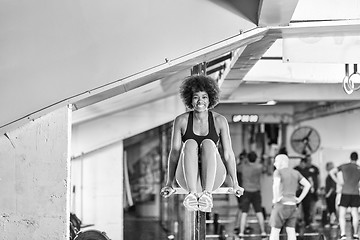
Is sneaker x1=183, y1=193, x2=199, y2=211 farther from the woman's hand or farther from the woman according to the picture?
the woman's hand

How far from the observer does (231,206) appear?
17031 millimetres

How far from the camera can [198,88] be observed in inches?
143

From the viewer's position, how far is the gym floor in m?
11.6

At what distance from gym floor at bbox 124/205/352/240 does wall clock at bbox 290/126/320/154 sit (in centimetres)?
214

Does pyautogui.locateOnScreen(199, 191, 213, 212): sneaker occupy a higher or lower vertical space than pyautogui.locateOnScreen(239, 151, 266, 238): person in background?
lower

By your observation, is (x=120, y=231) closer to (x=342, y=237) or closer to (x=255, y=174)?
(x=255, y=174)

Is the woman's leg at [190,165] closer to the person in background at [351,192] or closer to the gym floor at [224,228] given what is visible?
the gym floor at [224,228]

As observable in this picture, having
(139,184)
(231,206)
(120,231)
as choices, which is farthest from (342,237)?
(139,184)

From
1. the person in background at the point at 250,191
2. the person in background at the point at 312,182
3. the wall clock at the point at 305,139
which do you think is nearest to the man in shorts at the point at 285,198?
the person in background at the point at 250,191

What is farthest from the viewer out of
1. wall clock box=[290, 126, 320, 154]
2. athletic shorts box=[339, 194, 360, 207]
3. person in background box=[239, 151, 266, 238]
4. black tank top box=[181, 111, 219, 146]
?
wall clock box=[290, 126, 320, 154]

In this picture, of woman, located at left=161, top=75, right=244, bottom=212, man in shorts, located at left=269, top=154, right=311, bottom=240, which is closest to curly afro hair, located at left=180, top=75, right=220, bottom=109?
woman, located at left=161, top=75, right=244, bottom=212

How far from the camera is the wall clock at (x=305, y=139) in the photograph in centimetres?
1669

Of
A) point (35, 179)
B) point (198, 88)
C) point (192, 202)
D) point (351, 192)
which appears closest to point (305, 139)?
point (351, 192)

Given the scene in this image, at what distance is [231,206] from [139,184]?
298cm
